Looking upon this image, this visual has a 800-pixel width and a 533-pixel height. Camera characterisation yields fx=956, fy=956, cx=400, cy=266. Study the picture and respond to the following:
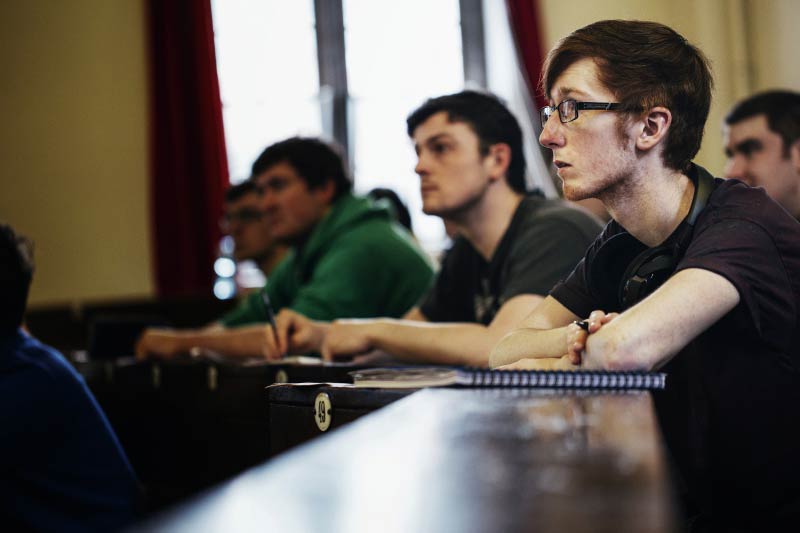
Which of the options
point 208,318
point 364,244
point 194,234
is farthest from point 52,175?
point 364,244

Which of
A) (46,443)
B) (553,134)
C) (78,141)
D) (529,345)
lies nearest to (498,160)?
(553,134)

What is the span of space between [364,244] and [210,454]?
92 centimetres

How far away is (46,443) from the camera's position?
1880 millimetres

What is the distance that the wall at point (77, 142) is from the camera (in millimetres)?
5801

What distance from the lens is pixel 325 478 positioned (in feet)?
2.15

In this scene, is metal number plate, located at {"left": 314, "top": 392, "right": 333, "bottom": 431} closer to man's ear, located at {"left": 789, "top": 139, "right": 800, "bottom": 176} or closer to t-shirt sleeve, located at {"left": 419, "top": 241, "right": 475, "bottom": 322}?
t-shirt sleeve, located at {"left": 419, "top": 241, "right": 475, "bottom": 322}

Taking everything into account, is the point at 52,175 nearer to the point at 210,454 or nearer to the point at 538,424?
the point at 210,454

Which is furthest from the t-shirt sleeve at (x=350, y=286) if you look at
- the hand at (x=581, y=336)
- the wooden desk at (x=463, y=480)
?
the wooden desk at (x=463, y=480)

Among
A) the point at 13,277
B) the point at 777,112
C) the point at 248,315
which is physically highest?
the point at 777,112

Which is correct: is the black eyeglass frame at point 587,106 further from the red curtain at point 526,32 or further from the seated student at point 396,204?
the red curtain at point 526,32

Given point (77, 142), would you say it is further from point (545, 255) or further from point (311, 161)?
point (545, 255)

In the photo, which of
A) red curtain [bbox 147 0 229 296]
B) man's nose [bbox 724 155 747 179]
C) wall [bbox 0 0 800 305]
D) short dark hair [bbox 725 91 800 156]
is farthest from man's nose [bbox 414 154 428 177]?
red curtain [bbox 147 0 229 296]

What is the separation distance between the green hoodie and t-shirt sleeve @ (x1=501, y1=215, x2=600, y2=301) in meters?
0.85

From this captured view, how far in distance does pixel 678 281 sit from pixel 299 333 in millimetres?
1385
